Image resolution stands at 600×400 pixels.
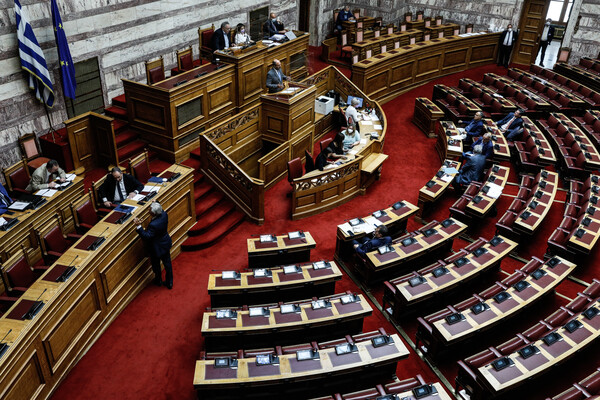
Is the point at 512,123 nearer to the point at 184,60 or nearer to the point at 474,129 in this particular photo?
the point at 474,129

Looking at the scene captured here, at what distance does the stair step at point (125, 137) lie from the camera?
906 cm

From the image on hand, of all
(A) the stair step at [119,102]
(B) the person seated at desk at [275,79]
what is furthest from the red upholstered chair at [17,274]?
(B) the person seated at desk at [275,79]

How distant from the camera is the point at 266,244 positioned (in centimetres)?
748

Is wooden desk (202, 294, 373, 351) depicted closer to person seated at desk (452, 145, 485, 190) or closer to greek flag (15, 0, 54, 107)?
person seated at desk (452, 145, 485, 190)

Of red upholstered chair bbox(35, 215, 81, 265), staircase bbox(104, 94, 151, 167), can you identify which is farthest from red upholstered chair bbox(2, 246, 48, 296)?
staircase bbox(104, 94, 151, 167)

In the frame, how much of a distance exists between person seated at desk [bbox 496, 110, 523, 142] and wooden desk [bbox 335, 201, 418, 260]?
418 centimetres

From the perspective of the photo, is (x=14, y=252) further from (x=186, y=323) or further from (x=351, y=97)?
(x=351, y=97)

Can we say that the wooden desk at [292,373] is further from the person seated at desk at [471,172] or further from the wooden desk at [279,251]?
the person seated at desk at [471,172]

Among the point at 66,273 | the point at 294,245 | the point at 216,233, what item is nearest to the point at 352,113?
the point at 216,233

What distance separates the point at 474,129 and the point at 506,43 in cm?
623

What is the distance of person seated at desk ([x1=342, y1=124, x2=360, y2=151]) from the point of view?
404 inches

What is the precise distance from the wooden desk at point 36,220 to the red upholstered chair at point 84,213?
34cm

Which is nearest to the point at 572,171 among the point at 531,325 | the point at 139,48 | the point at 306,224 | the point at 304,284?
the point at 531,325

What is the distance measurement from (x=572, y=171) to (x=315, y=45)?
30.8ft
